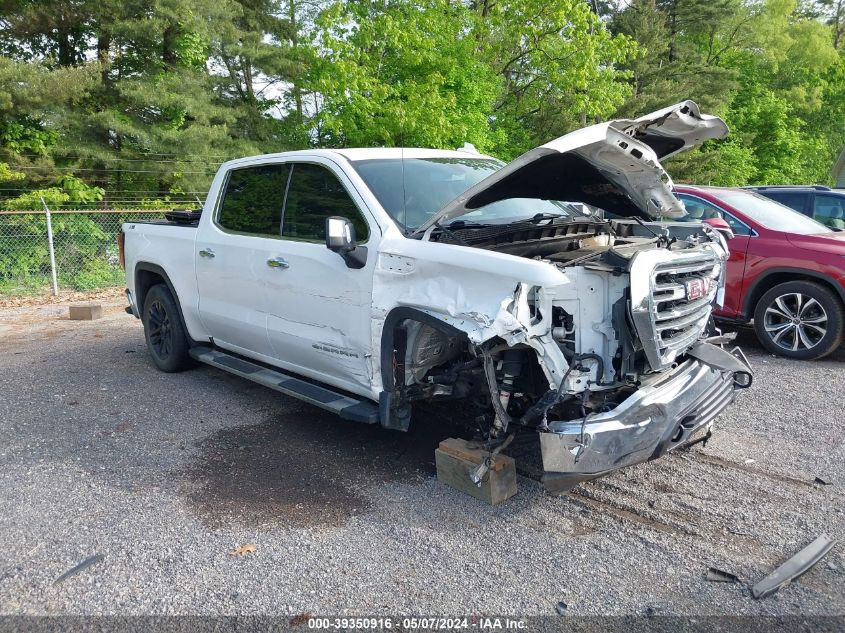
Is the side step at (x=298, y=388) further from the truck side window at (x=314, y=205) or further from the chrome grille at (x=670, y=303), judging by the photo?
the chrome grille at (x=670, y=303)

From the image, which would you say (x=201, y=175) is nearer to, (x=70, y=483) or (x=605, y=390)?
(x=70, y=483)

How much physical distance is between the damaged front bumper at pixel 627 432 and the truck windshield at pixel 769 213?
15.0 feet

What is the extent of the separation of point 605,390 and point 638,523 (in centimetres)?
77

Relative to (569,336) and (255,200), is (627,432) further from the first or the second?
(255,200)

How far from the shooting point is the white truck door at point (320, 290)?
4.16 meters

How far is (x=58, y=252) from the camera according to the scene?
1311 centimetres

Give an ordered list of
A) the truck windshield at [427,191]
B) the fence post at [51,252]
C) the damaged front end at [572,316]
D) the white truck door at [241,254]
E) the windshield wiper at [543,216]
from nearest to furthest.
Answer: the damaged front end at [572,316], the truck windshield at [427,191], the windshield wiper at [543,216], the white truck door at [241,254], the fence post at [51,252]

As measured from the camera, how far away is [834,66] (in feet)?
116

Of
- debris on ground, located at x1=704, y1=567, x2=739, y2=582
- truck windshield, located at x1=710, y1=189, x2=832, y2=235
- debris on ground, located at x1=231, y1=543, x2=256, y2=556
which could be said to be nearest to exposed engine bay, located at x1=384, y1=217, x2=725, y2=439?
debris on ground, located at x1=704, y1=567, x2=739, y2=582

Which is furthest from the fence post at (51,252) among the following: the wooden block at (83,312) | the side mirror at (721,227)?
the side mirror at (721,227)

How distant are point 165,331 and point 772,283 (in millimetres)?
6456

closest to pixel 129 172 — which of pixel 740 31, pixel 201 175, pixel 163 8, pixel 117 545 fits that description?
pixel 201 175

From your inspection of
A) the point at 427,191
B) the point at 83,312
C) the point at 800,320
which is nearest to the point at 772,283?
the point at 800,320

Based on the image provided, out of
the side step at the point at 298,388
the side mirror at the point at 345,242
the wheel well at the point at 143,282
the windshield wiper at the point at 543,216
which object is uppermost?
the windshield wiper at the point at 543,216
